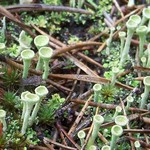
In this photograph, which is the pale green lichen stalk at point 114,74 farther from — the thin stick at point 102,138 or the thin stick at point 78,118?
the thin stick at point 102,138

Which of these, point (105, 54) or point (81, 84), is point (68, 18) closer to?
point (105, 54)

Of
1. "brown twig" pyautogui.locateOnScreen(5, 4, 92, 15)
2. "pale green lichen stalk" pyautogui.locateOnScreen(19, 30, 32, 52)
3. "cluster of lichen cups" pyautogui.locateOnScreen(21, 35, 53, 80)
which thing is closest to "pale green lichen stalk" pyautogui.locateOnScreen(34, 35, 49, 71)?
"cluster of lichen cups" pyautogui.locateOnScreen(21, 35, 53, 80)

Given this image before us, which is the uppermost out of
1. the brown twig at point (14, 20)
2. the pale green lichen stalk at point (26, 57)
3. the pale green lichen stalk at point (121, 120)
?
the brown twig at point (14, 20)

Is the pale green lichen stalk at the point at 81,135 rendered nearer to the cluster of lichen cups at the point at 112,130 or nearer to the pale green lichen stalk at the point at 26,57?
the cluster of lichen cups at the point at 112,130

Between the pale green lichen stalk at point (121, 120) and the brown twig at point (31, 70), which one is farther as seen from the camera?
the brown twig at point (31, 70)

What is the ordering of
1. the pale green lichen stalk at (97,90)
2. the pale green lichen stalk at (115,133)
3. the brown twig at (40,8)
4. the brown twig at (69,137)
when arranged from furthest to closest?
the brown twig at (40,8), the pale green lichen stalk at (97,90), the brown twig at (69,137), the pale green lichen stalk at (115,133)

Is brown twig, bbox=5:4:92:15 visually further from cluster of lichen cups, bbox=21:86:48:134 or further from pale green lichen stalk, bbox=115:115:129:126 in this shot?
pale green lichen stalk, bbox=115:115:129:126

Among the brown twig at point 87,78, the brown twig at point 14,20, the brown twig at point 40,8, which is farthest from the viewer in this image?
the brown twig at point 40,8

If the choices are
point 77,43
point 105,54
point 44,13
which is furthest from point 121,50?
point 44,13

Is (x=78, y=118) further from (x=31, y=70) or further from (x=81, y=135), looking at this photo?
(x=31, y=70)

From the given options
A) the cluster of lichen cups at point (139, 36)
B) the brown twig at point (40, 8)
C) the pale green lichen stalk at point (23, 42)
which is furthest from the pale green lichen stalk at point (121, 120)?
the brown twig at point (40, 8)

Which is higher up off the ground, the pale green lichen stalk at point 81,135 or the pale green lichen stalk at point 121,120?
the pale green lichen stalk at point 121,120
